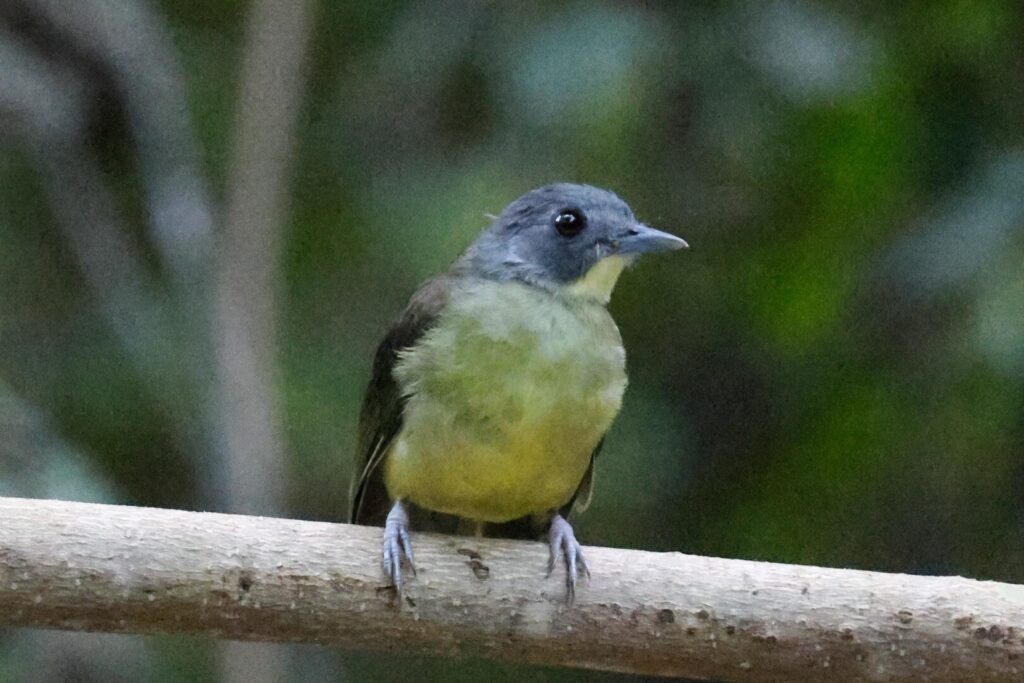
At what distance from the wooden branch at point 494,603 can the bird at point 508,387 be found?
0.26 ft

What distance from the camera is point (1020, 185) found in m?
3.48

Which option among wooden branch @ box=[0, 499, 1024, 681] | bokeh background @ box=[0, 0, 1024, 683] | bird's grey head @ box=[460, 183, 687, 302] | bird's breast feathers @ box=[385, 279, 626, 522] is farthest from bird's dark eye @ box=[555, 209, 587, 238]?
wooden branch @ box=[0, 499, 1024, 681]

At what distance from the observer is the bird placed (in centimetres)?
285

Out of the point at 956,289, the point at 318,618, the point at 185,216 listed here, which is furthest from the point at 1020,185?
the point at 185,216

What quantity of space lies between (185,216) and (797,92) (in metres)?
1.78

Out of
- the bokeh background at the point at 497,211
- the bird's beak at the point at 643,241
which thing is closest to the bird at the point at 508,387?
the bird's beak at the point at 643,241

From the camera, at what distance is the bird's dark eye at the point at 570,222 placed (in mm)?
3229

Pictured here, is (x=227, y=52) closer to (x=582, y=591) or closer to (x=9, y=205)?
(x=9, y=205)

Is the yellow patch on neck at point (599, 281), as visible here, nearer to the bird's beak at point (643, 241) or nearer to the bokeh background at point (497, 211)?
the bird's beak at point (643, 241)

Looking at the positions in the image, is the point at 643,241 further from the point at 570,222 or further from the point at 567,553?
the point at 567,553

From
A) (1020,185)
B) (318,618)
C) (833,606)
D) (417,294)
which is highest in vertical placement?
(1020,185)

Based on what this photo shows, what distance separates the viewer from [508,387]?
112 inches

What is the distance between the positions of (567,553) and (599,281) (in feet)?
2.39

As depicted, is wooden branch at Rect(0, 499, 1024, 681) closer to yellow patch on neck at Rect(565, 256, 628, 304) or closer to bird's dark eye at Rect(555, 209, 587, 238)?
yellow patch on neck at Rect(565, 256, 628, 304)
